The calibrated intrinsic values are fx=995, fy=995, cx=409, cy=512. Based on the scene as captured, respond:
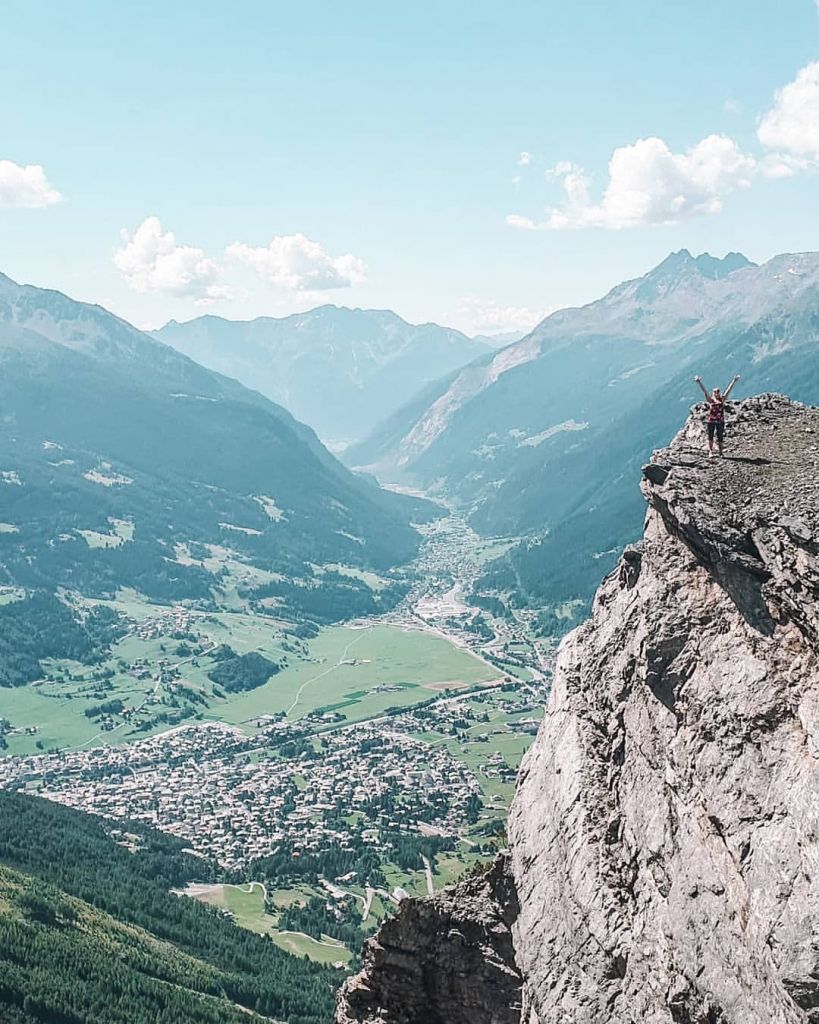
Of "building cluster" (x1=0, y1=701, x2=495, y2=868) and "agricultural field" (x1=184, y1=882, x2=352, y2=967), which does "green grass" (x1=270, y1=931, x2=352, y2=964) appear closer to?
"agricultural field" (x1=184, y1=882, x2=352, y2=967)

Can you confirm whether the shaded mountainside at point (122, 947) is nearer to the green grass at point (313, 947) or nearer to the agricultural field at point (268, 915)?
the green grass at point (313, 947)

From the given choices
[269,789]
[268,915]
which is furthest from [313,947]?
[269,789]

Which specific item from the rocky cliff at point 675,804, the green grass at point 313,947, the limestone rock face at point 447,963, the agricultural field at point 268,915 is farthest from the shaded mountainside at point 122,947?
the rocky cliff at point 675,804

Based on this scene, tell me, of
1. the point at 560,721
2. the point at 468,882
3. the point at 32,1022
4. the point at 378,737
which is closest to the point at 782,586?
the point at 560,721

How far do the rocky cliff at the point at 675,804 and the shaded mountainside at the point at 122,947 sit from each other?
61809 mm

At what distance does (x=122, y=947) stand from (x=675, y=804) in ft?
301

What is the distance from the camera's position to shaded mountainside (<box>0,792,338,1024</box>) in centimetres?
8569

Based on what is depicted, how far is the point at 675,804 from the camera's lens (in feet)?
77.4

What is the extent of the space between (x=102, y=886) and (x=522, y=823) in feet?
343

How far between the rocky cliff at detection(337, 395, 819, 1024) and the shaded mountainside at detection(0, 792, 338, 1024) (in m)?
61.8

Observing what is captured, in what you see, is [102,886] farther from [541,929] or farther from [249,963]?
[541,929]

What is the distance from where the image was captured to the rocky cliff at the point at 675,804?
2008cm

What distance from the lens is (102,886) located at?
396 ft

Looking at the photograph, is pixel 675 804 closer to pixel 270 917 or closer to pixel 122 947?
pixel 122 947
